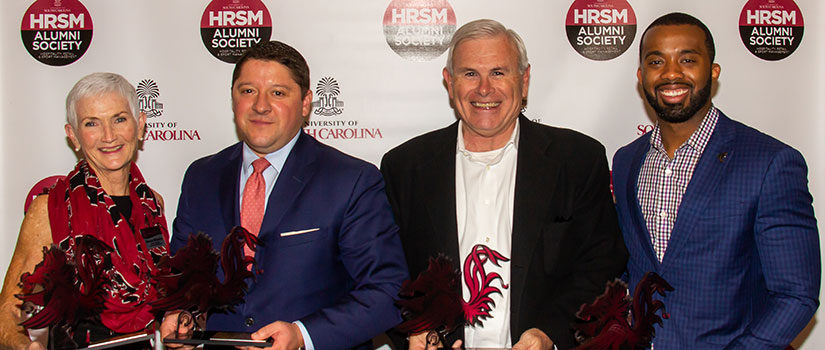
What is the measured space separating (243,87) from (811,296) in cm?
230

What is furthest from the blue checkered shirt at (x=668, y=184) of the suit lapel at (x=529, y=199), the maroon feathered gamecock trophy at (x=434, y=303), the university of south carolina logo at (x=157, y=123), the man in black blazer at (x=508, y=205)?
the university of south carolina logo at (x=157, y=123)

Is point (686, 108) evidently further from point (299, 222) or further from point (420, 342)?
point (299, 222)

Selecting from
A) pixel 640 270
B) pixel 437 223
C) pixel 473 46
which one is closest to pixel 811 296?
pixel 640 270

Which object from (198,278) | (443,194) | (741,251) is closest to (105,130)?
(198,278)

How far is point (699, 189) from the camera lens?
2.56 metres

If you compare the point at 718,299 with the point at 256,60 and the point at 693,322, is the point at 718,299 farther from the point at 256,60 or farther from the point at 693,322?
the point at 256,60

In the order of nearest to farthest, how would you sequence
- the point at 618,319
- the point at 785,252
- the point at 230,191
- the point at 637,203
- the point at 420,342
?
1. the point at 618,319
2. the point at 420,342
3. the point at 785,252
4. the point at 230,191
5. the point at 637,203

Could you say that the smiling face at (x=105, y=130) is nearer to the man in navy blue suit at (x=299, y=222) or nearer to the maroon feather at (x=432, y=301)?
the man in navy blue suit at (x=299, y=222)

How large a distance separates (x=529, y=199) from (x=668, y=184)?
0.57 meters

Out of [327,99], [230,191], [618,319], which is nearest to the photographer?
[618,319]

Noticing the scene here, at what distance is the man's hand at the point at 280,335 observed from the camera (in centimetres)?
220

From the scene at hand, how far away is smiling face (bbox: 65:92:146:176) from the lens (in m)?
2.88

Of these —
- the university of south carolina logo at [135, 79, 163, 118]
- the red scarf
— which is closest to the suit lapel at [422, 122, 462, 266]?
the red scarf

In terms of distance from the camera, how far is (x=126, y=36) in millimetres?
3996
